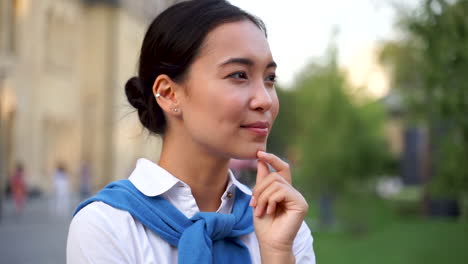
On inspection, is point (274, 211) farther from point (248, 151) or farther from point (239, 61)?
point (239, 61)

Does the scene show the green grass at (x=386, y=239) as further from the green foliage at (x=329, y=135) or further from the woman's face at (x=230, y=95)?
the woman's face at (x=230, y=95)

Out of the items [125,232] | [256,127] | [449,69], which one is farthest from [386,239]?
[125,232]

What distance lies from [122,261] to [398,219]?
2076cm

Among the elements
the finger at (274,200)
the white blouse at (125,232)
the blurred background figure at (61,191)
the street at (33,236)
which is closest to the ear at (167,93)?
the white blouse at (125,232)

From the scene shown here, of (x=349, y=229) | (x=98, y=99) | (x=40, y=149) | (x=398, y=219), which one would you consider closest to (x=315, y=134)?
(x=349, y=229)

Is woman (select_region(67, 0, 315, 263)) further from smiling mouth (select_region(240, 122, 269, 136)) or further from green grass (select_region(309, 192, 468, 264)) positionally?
green grass (select_region(309, 192, 468, 264))

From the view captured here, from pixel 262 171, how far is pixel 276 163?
5cm

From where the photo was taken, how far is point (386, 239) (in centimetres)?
1566

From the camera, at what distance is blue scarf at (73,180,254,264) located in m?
2.15

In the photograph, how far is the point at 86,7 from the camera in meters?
36.5

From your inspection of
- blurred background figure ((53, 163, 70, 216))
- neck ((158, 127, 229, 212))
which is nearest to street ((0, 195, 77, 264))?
blurred background figure ((53, 163, 70, 216))

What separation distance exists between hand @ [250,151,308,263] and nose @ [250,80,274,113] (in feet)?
0.48

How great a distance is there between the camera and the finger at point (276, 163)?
7.43 feet

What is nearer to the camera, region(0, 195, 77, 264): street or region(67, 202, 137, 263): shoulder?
region(67, 202, 137, 263): shoulder
